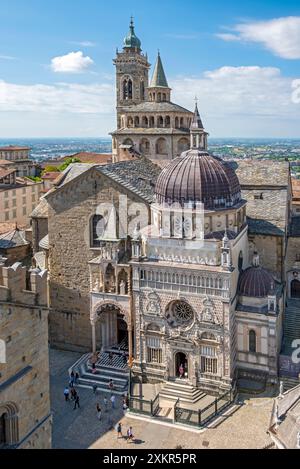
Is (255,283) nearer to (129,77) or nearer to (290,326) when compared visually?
(290,326)

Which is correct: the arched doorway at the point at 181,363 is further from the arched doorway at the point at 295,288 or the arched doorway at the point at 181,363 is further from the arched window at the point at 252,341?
the arched doorway at the point at 295,288

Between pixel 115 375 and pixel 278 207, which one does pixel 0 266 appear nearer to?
pixel 115 375

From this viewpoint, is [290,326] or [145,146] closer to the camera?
[290,326]

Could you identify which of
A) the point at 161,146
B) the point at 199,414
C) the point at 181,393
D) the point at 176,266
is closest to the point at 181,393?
Result: the point at 181,393

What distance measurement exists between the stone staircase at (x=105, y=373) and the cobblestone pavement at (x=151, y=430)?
4.74ft

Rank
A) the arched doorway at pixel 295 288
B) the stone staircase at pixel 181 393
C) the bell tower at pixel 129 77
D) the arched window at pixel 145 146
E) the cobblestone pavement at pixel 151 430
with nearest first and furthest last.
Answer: the cobblestone pavement at pixel 151 430 < the stone staircase at pixel 181 393 < the arched doorway at pixel 295 288 < the arched window at pixel 145 146 < the bell tower at pixel 129 77

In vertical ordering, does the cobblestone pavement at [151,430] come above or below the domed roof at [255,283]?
below

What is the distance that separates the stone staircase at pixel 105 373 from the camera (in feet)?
109

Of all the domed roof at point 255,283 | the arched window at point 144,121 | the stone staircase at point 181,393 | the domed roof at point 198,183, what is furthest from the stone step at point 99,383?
the arched window at point 144,121

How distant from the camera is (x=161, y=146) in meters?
48.0

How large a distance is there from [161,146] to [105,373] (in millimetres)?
22808

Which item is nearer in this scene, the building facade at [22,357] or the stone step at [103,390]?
the building facade at [22,357]
